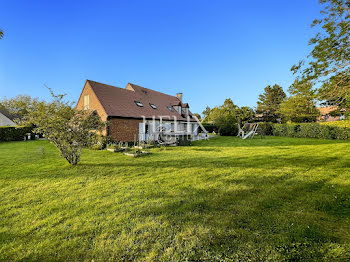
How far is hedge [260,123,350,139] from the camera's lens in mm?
17045

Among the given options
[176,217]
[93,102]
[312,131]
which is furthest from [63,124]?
[312,131]

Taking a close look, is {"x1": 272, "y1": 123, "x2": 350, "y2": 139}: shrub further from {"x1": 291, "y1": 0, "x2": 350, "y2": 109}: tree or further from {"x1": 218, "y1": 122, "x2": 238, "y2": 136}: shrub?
{"x1": 291, "y1": 0, "x2": 350, "y2": 109}: tree

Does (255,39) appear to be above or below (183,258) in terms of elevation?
above

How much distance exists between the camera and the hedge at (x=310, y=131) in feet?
55.9

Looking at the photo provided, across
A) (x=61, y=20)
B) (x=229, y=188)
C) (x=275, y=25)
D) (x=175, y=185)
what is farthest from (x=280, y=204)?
(x=61, y=20)

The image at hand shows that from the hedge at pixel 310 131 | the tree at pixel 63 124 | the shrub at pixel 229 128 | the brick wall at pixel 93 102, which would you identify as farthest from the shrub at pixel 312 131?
the brick wall at pixel 93 102

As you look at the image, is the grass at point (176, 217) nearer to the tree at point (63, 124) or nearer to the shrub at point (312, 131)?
the tree at point (63, 124)

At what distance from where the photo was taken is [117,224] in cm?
284

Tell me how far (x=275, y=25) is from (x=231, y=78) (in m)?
11.9

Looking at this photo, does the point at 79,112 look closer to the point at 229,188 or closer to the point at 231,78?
the point at 229,188

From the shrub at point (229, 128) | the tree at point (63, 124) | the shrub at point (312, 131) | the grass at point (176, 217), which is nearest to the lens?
the grass at point (176, 217)

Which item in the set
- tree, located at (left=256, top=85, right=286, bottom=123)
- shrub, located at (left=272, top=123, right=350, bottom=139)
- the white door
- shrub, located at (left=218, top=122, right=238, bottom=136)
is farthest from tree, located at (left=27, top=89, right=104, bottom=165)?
tree, located at (left=256, top=85, right=286, bottom=123)

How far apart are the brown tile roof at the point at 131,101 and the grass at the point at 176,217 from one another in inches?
409

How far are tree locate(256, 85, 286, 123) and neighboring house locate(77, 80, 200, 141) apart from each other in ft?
105
